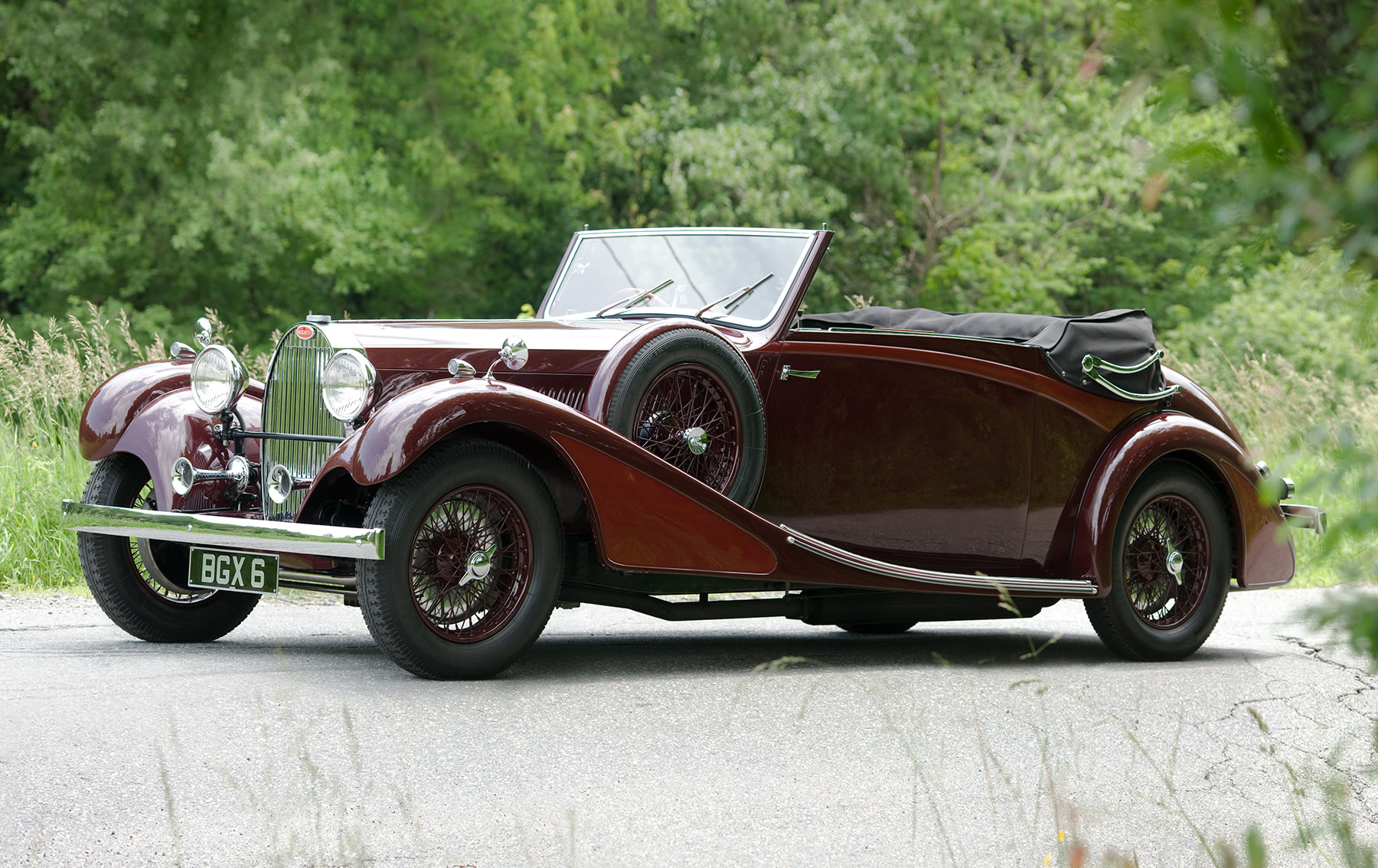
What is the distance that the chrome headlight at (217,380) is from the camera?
19.0ft

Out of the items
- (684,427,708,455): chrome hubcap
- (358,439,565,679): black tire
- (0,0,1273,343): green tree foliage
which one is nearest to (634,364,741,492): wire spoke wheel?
(684,427,708,455): chrome hubcap

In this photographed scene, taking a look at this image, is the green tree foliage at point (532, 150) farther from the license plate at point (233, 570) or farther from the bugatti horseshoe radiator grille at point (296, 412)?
the license plate at point (233, 570)

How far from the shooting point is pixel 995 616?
659 cm

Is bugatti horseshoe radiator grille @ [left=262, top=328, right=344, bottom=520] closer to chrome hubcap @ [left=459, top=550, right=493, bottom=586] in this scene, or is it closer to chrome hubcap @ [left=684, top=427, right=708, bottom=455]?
chrome hubcap @ [left=459, top=550, right=493, bottom=586]

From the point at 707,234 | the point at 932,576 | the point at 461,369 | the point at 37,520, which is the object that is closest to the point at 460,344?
the point at 461,369

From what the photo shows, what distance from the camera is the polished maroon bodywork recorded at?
5.13 m

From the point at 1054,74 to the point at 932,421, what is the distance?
20532 millimetres

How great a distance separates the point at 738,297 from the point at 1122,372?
1819mm

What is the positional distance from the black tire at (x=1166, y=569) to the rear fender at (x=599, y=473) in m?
1.88

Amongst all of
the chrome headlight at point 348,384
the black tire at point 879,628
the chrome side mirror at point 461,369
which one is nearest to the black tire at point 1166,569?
the black tire at point 879,628

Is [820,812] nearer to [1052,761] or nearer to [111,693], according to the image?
[1052,761]

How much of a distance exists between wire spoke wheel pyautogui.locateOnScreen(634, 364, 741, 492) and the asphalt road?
0.79 meters

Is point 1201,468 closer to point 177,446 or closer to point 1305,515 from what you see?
point 1305,515

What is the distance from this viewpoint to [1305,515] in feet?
21.5
